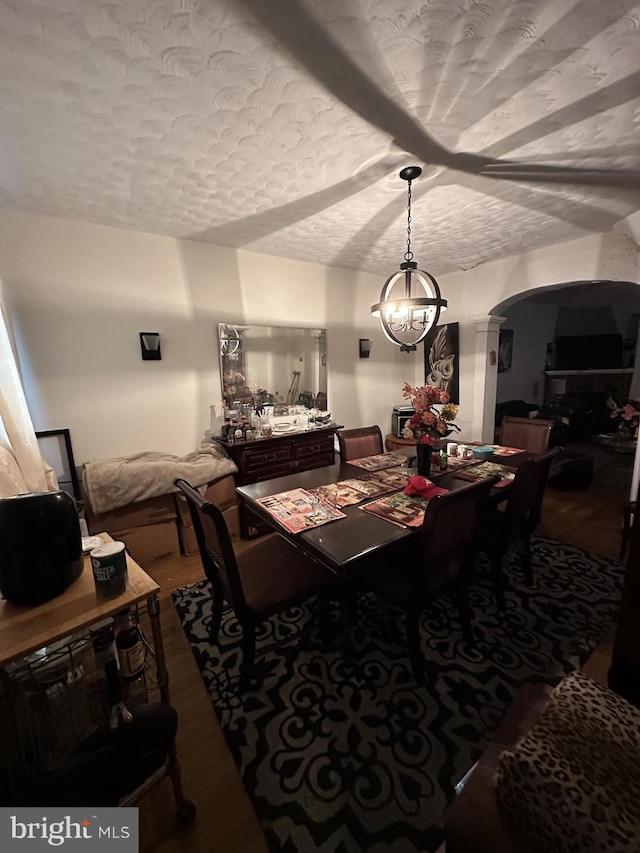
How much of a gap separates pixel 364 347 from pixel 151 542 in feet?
10.2

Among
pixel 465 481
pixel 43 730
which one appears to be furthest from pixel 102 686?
pixel 465 481

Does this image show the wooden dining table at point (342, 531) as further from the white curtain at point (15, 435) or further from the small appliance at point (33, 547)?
the white curtain at point (15, 435)

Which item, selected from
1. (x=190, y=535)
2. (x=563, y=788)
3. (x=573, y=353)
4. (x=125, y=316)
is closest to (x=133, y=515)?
(x=190, y=535)

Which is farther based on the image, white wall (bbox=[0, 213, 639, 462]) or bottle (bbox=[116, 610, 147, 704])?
white wall (bbox=[0, 213, 639, 462])

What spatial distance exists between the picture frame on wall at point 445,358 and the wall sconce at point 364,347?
83cm

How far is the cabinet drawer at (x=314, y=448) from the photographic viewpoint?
3258mm

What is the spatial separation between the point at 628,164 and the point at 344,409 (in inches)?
117

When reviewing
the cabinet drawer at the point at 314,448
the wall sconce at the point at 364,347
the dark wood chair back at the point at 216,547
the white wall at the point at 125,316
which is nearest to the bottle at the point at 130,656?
the dark wood chair back at the point at 216,547

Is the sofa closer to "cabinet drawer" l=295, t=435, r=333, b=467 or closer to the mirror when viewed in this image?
"cabinet drawer" l=295, t=435, r=333, b=467

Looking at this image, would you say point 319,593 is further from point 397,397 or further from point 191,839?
point 397,397

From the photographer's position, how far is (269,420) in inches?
133

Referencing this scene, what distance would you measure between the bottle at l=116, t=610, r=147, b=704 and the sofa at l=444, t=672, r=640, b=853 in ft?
3.09

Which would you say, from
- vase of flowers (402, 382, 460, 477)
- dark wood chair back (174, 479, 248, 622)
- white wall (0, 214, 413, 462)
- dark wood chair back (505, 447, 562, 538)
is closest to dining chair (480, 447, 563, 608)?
dark wood chair back (505, 447, 562, 538)

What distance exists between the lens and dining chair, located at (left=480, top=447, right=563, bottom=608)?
75.5 inches
